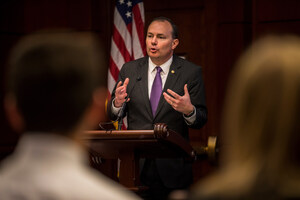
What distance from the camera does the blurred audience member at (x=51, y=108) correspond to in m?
0.99

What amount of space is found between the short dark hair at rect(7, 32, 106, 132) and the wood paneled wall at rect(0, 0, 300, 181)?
470 cm

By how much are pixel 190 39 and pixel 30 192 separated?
5.24 meters

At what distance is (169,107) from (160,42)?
62 cm

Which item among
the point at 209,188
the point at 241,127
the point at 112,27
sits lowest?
the point at 209,188

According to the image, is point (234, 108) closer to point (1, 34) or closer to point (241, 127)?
point (241, 127)

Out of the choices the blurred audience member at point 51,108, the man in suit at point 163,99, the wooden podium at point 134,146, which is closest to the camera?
the blurred audience member at point 51,108

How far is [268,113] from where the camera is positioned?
44.6 inches

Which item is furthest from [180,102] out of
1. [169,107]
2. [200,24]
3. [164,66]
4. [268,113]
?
[200,24]

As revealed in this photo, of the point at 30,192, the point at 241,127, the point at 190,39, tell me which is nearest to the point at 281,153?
the point at 241,127

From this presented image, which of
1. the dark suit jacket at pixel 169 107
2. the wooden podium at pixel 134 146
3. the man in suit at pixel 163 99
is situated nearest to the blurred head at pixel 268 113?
the wooden podium at pixel 134 146

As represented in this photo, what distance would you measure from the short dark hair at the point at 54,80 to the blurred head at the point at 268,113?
A: 333 millimetres

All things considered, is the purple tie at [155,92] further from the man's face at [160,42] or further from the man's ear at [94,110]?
the man's ear at [94,110]

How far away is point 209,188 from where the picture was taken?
1.14 metres

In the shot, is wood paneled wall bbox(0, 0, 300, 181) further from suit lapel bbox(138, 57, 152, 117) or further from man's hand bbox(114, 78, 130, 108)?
man's hand bbox(114, 78, 130, 108)
